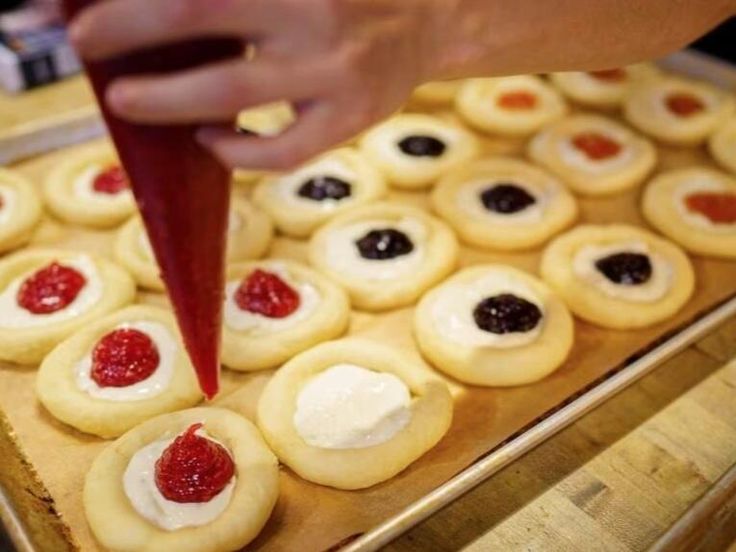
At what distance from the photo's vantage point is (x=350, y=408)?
2.26m

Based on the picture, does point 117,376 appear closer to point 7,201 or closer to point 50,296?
point 50,296

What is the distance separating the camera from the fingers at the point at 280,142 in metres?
1.23

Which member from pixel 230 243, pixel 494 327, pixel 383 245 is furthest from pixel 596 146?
pixel 230 243

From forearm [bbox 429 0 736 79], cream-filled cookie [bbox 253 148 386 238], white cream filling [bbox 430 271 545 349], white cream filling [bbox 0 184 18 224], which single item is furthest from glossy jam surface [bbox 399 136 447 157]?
white cream filling [bbox 0 184 18 224]

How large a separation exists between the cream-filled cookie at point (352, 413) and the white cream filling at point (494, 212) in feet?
2.74

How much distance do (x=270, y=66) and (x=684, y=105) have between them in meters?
2.99

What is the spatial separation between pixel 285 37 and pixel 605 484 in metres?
1.52

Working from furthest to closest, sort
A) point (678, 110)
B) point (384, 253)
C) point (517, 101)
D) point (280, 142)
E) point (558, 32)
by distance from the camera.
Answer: point (517, 101)
point (678, 110)
point (384, 253)
point (558, 32)
point (280, 142)

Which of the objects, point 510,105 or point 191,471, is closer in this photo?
point 191,471

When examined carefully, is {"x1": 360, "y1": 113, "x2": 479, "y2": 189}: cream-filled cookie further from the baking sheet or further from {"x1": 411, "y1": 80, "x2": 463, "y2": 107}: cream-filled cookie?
the baking sheet

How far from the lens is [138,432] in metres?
2.15

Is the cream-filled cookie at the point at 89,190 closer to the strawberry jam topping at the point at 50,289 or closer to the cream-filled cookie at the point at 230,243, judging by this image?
the cream-filled cookie at the point at 230,243

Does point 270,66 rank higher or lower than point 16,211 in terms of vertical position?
higher

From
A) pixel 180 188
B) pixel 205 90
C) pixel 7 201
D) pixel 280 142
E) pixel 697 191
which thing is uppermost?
pixel 205 90
